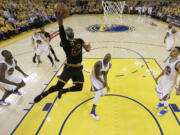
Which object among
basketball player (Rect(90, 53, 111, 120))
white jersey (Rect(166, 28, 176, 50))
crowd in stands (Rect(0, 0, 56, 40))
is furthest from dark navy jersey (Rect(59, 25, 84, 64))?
crowd in stands (Rect(0, 0, 56, 40))

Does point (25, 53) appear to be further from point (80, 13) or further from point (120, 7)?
point (80, 13)

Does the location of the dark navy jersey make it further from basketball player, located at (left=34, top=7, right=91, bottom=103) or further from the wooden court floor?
the wooden court floor

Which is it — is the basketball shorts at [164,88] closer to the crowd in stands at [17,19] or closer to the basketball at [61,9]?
the basketball at [61,9]

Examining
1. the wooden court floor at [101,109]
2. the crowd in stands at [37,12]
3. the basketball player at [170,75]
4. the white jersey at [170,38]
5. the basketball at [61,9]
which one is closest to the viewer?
the basketball at [61,9]

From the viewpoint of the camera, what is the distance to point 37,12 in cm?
1508

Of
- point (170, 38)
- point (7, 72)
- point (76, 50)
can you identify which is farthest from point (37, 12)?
point (76, 50)

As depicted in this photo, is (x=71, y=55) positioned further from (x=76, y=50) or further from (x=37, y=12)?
(x=37, y=12)

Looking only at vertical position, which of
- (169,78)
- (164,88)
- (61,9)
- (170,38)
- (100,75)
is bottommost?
(164,88)

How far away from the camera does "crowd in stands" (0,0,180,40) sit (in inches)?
428

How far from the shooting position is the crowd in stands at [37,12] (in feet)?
35.7

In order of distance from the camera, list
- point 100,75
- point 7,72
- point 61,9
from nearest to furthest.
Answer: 1. point 61,9
2. point 100,75
3. point 7,72

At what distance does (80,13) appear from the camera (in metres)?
23.8

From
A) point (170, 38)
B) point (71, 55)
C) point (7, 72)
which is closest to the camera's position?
point (71, 55)

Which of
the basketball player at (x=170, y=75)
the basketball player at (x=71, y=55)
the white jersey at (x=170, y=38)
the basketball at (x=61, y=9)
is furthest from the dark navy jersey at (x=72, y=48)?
the white jersey at (x=170, y=38)
